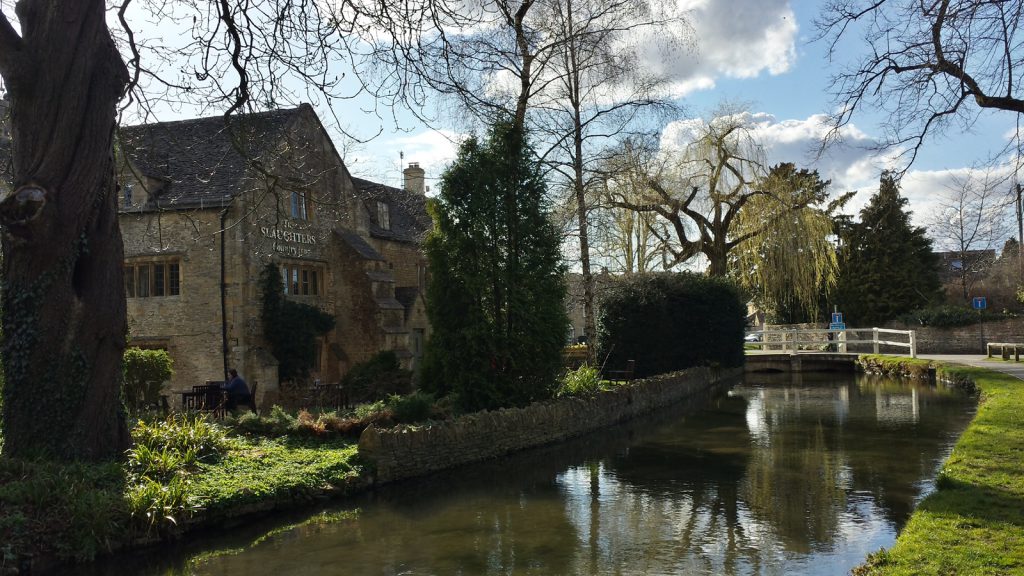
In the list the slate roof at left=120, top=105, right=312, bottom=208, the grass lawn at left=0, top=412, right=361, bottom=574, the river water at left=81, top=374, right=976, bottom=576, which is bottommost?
the river water at left=81, top=374, right=976, bottom=576

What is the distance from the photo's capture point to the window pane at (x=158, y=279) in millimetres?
22078

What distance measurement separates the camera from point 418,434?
12375mm

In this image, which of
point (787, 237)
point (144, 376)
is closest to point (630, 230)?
point (787, 237)

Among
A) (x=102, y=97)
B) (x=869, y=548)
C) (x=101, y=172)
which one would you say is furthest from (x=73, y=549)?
(x=869, y=548)

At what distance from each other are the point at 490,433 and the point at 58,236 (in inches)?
295

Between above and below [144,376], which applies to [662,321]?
above

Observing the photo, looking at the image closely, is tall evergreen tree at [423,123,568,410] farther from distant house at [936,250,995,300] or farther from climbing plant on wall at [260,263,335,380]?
distant house at [936,250,995,300]

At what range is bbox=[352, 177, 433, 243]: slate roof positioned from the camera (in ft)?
96.8

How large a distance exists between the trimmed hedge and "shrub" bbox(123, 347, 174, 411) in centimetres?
1360

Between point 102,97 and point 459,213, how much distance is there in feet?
23.9

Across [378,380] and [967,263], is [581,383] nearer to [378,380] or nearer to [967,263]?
[378,380]

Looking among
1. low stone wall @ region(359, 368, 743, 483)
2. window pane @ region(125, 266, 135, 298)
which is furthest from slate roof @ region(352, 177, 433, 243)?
low stone wall @ region(359, 368, 743, 483)

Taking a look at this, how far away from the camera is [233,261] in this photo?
21.5 metres

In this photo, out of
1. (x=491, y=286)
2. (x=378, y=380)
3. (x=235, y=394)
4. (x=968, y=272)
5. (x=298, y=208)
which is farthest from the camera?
(x=968, y=272)
